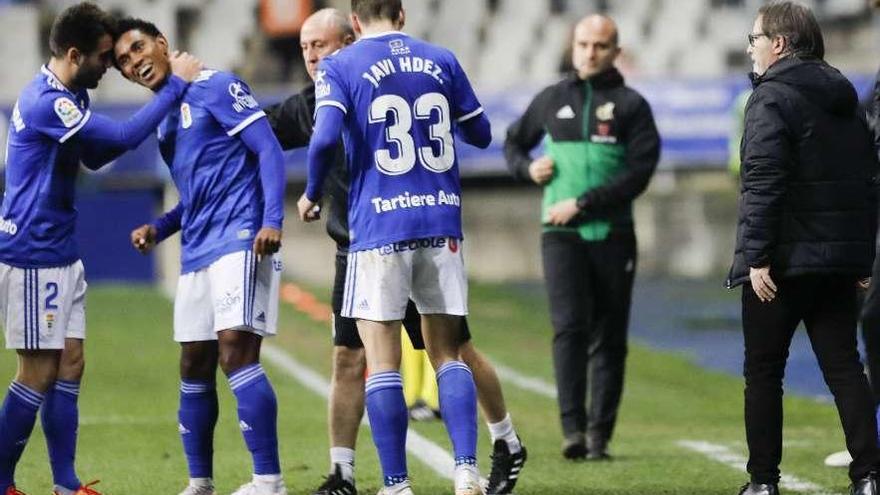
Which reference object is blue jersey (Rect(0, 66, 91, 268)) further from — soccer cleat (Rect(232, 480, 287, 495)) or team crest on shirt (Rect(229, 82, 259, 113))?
soccer cleat (Rect(232, 480, 287, 495))

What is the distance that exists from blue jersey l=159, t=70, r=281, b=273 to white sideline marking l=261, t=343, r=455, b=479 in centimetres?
166

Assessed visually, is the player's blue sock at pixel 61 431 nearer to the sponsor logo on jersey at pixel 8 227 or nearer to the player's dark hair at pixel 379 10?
the sponsor logo on jersey at pixel 8 227

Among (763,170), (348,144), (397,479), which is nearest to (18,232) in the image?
(348,144)

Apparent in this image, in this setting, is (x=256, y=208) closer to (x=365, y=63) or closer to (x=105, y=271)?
(x=365, y=63)

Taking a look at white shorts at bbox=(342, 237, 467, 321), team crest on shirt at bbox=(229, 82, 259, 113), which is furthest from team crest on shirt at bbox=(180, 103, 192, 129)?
white shorts at bbox=(342, 237, 467, 321)

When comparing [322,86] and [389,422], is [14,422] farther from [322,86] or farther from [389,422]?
[322,86]

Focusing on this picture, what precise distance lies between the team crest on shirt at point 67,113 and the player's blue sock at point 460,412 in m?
Answer: 1.77

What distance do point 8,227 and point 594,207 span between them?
126 inches

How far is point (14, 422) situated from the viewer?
278 inches

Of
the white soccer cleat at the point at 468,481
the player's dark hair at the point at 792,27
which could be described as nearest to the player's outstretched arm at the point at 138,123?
the white soccer cleat at the point at 468,481

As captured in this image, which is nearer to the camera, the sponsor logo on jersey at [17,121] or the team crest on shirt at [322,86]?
the team crest on shirt at [322,86]

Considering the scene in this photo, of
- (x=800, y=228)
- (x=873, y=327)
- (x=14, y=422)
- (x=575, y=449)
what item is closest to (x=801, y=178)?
(x=800, y=228)

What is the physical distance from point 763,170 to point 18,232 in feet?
9.60

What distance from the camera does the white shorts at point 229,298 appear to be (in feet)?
22.5
